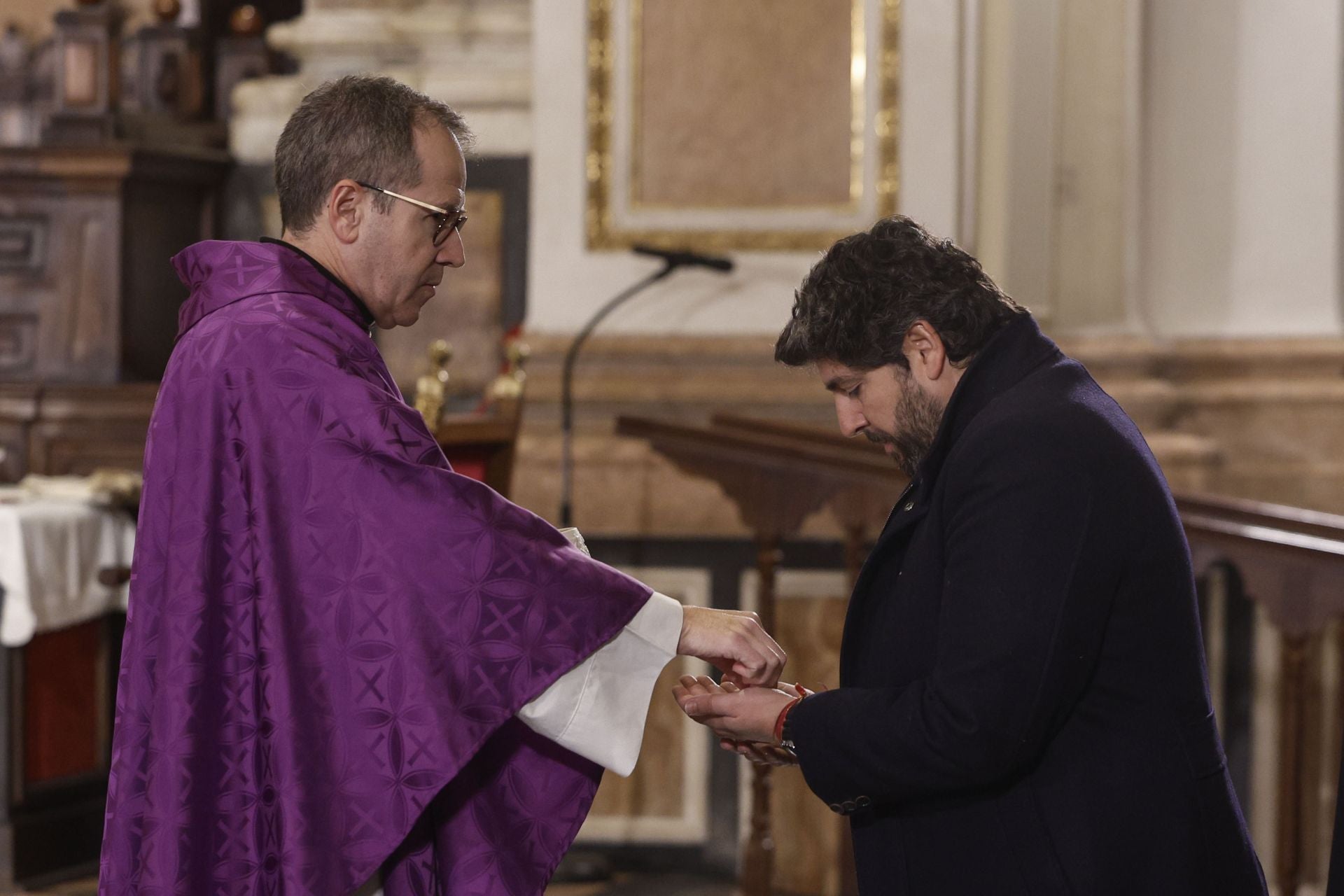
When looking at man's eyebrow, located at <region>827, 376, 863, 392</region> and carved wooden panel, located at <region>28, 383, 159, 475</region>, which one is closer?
man's eyebrow, located at <region>827, 376, 863, 392</region>

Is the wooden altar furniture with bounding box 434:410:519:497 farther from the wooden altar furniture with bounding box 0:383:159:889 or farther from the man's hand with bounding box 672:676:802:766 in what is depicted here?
the man's hand with bounding box 672:676:802:766

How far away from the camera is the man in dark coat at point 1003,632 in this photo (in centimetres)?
166

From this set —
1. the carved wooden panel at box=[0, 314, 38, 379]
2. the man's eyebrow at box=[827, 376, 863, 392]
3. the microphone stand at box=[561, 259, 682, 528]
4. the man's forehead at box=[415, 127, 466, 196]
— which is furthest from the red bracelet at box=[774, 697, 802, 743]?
the carved wooden panel at box=[0, 314, 38, 379]

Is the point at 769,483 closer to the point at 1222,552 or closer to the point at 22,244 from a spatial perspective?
the point at 1222,552

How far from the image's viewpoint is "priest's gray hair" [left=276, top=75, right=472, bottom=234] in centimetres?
213

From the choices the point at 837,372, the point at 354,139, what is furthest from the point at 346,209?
the point at 837,372

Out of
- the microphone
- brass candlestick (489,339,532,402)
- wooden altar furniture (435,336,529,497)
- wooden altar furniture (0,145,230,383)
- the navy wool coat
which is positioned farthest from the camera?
wooden altar furniture (0,145,230,383)

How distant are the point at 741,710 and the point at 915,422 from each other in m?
0.44

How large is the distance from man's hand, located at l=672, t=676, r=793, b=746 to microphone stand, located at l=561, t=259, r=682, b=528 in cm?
246

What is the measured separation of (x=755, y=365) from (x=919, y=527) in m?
3.27

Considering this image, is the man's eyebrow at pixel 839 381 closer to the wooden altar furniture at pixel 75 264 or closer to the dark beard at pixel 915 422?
the dark beard at pixel 915 422

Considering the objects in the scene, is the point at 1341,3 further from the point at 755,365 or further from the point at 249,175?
the point at 249,175

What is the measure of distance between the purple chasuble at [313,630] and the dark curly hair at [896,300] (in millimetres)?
474

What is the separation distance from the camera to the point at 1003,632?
1647mm
